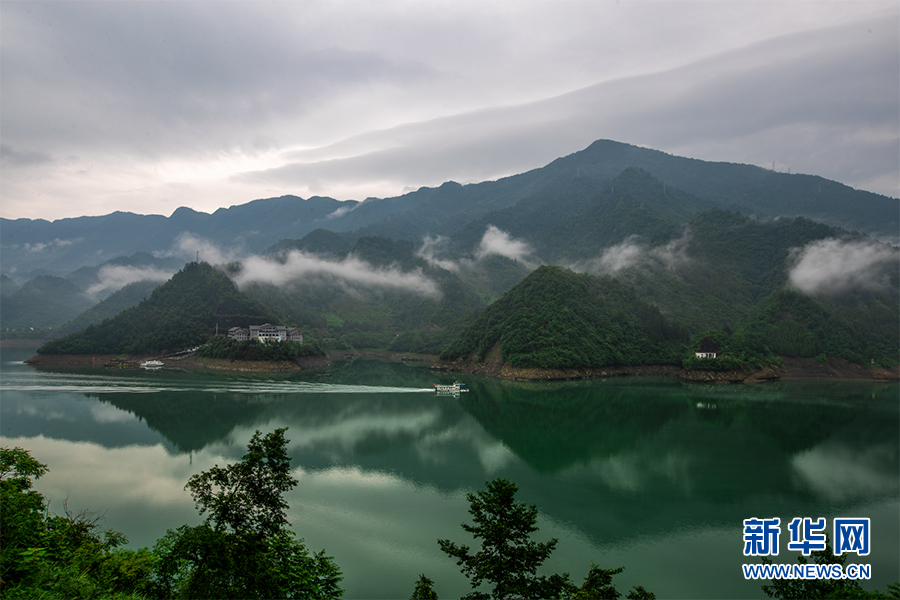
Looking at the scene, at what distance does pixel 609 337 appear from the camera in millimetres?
68625

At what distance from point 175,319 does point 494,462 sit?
224 feet

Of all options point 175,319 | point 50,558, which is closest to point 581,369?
point 50,558

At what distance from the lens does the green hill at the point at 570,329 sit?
211ft

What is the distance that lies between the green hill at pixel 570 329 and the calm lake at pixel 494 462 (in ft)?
43.1

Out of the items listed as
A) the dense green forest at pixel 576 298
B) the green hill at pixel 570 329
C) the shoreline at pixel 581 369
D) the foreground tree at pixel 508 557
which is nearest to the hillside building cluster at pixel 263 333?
the dense green forest at pixel 576 298

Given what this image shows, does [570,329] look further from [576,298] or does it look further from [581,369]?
[576,298]

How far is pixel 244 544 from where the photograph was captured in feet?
31.3

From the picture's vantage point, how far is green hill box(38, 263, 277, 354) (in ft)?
237

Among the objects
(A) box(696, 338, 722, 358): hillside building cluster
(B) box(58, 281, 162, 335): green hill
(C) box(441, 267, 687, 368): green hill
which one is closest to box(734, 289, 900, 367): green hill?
(A) box(696, 338, 722, 358): hillside building cluster

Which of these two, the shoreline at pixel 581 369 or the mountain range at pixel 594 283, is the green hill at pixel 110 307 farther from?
the shoreline at pixel 581 369

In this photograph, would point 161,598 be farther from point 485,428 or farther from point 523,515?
point 485,428

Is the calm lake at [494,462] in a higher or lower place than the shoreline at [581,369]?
lower

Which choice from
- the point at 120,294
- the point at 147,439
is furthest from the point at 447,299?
the point at 147,439

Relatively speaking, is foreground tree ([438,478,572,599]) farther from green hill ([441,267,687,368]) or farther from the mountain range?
the mountain range
